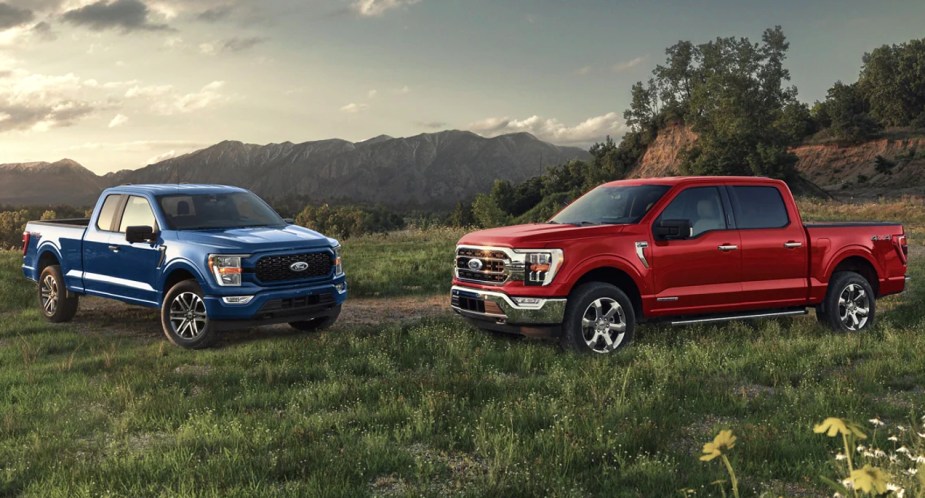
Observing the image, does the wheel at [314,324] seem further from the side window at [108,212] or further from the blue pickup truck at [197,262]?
the side window at [108,212]

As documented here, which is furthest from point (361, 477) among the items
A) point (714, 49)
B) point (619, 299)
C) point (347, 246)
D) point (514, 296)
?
point (714, 49)

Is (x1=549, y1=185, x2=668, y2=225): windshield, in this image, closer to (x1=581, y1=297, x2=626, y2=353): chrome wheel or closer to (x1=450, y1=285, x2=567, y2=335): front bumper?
(x1=581, y1=297, x2=626, y2=353): chrome wheel

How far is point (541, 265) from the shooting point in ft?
27.4

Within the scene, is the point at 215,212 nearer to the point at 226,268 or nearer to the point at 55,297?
the point at 226,268

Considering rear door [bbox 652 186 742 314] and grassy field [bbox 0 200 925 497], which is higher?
rear door [bbox 652 186 742 314]

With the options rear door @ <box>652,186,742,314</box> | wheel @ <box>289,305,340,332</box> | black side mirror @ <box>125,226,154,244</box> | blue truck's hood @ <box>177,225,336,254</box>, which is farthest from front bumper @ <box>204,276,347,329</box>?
rear door @ <box>652,186,742,314</box>

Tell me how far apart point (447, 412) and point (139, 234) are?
225 inches

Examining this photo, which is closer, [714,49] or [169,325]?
[169,325]

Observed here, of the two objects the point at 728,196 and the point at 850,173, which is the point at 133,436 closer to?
the point at 728,196

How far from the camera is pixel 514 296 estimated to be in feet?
27.8

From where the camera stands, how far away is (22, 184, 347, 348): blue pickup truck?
30.4 ft

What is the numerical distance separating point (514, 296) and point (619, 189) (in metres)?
2.44

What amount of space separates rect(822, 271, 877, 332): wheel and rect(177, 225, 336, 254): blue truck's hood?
666 centimetres

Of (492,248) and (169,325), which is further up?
(492,248)
